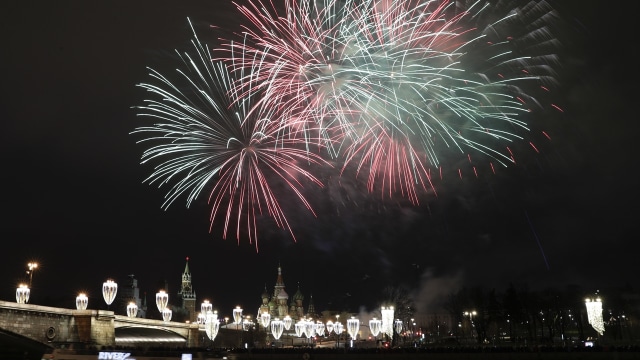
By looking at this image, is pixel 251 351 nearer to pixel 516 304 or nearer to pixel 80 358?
pixel 80 358

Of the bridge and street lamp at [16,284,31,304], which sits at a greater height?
street lamp at [16,284,31,304]

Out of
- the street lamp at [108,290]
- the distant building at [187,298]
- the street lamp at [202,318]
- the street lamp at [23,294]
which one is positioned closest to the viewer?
the street lamp at [23,294]

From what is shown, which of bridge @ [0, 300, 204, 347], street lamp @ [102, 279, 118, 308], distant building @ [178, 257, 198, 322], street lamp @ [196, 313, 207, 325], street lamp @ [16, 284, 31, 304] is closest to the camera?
bridge @ [0, 300, 204, 347]

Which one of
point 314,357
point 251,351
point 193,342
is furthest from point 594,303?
point 193,342

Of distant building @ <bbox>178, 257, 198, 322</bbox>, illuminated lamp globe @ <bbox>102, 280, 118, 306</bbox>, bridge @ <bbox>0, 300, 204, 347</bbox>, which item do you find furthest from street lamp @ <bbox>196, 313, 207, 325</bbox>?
distant building @ <bbox>178, 257, 198, 322</bbox>

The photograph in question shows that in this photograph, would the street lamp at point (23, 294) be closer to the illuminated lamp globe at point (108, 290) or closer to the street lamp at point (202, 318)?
the illuminated lamp globe at point (108, 290)

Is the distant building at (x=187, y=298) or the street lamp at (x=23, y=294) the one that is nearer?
the street lamp at (x=23, y=294)

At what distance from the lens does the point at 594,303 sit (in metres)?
51.4

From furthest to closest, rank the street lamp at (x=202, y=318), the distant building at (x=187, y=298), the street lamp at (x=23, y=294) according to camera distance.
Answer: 1. the distant building at (x=187, y=298)
2. the street lamp at (x=202, y=318)
3. the street lamp at (x=23, y=294)

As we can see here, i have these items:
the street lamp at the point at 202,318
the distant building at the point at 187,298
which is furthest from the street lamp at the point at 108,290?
the distant building at the point at 187,298

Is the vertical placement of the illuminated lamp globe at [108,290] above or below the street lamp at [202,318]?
above

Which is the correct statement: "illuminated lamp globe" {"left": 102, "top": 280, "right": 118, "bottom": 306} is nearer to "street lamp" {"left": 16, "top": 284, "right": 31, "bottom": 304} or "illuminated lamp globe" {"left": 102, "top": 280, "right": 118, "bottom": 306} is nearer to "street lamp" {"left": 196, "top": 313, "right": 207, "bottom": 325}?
"street lamp" {"left": 16, "top": 284, "right": 31, "bottom": 304}

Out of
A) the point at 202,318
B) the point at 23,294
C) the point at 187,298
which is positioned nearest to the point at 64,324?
the point at 23,294

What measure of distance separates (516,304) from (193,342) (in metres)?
56.7
